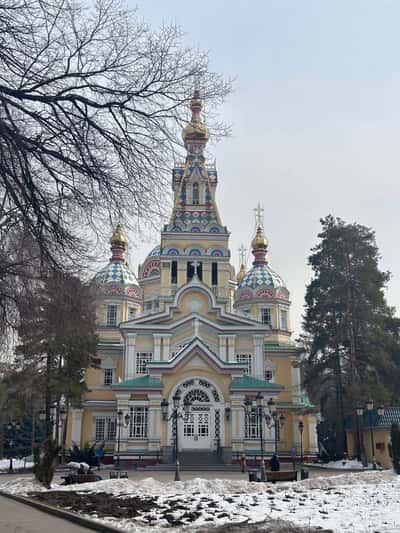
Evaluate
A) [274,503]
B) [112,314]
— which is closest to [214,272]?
[112,314]

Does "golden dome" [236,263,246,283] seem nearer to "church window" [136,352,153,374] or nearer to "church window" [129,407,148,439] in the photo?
"church window" [136,352,153,374]

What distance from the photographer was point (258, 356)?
38656 mm

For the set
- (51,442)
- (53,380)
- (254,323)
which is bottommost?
(51,442)

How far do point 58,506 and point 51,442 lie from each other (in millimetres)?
5127

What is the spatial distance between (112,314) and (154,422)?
13.9m

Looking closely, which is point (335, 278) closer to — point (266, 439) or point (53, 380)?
point (266, 439)

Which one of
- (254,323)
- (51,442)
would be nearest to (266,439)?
(254,323)

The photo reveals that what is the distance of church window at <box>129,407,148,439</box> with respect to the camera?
111ft

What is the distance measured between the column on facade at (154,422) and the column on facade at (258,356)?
740 centimetres

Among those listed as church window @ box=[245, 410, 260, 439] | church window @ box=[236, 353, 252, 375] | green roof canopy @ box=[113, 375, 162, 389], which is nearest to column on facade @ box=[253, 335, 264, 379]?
church window @ box=[236, 353, 252, 375]

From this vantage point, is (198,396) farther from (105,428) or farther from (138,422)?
(105,428)

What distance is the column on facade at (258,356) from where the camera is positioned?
126 feet

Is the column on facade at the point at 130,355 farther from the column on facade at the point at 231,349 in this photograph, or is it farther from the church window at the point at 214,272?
the church window at the point at 214,272

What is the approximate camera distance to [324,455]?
3634 centimetres
